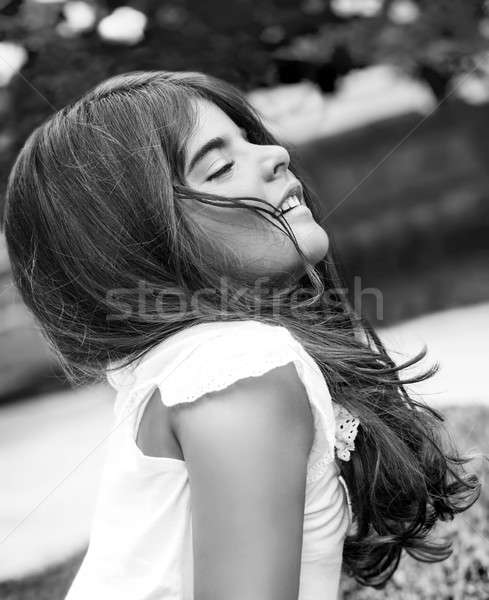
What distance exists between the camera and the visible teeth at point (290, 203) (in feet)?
4.97

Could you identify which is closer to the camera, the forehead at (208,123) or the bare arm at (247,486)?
the bare arm at (247,486)

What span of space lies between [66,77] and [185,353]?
1960 millimetres

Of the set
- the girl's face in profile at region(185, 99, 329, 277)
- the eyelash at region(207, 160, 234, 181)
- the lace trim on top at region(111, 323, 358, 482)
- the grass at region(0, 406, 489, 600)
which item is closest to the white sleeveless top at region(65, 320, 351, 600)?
the lace trim on top at region(111, 323, 358, 482)

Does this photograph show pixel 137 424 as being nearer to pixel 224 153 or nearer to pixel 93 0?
pixel 224 153

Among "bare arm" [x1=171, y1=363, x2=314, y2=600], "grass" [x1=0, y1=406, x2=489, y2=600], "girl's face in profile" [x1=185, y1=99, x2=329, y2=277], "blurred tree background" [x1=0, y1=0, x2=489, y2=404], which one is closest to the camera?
"bare arm" [x1=171, y1=363, x2=314, y2=600]

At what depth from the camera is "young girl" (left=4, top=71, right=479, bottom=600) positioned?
3.68 feet

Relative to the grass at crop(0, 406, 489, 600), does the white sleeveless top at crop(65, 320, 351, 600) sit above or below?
above

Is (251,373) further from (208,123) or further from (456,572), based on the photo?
(456,572)

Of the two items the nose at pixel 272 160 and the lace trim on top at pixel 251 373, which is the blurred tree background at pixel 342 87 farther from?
the lace trim on top at pixel 251 373

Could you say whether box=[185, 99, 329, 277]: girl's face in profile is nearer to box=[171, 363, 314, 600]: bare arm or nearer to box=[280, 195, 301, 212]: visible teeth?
box=[280, 195, 301, 212]: visible teeth

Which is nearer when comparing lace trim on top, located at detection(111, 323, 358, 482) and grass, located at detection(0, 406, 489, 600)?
lace trim on top, located at detection(111, 323, 358, 482)

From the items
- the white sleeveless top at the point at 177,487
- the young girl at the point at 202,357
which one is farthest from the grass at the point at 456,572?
the white sleeveless top at the point at 177,487

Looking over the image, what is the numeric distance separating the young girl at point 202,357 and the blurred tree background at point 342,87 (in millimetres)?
1475

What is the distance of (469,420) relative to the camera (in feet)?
9.82
